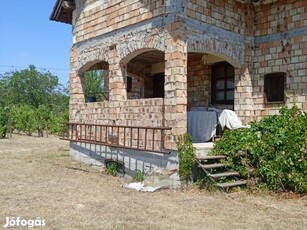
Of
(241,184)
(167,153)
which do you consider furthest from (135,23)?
(241,184)

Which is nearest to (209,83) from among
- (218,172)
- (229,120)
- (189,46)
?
(229,120)

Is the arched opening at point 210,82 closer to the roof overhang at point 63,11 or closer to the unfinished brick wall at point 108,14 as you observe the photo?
the unfinished brick wall at point 108,14

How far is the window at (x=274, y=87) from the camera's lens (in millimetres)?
8812

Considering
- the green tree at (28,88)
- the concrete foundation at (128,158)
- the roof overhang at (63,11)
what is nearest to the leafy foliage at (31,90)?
the green tree at (28,88)

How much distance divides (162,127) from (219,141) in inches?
51.7

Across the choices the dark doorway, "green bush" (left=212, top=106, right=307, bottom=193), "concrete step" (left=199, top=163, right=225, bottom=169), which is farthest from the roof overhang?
"concrete step" (left=199, top=163, right=225, bottom=169)

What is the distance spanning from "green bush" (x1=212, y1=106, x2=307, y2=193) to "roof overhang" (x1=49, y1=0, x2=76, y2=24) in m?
6.90

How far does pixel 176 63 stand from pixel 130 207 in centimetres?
316

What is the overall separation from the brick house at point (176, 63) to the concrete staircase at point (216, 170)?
22.9 inches

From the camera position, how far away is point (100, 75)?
38.6 metres

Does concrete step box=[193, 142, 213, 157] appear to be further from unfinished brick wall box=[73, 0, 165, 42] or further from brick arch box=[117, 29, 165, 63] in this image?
unfinished brick wall box=[73, 0, 165, 42]

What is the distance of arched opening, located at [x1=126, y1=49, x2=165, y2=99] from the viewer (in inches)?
466

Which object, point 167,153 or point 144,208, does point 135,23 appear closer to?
point 167,153

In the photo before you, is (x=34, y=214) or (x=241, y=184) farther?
(x=241, y=184)
